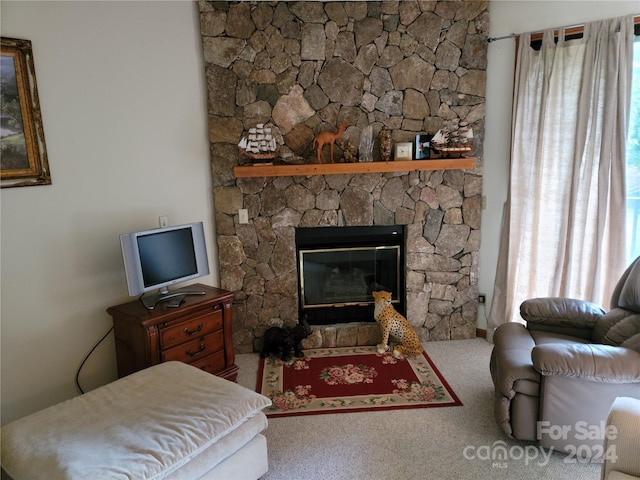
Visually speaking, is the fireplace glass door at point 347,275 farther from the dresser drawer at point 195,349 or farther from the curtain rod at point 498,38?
the curtain rod at point 498,38

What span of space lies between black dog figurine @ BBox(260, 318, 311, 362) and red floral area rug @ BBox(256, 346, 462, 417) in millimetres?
58

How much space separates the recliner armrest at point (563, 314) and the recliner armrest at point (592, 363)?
50cm

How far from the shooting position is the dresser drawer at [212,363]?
2.94 meters

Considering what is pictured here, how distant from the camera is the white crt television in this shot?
2676 mm

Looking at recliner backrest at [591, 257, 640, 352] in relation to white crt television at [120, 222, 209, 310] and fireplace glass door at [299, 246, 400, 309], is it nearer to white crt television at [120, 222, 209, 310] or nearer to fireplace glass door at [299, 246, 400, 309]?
fireplace glass door at [299, 246, 400, 309]

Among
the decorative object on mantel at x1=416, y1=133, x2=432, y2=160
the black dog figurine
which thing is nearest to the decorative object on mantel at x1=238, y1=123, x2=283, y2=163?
the decorative object on mantel at x1=416, y1=133, x2=432, y2=160

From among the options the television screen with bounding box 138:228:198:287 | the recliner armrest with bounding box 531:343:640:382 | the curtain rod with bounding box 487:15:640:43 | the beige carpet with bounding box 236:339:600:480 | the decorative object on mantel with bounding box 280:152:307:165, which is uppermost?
the curtain rod with bounding box 487:15:640:43

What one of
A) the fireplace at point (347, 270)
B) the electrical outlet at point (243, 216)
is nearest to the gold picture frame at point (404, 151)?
the fireplace at point (347, 270)

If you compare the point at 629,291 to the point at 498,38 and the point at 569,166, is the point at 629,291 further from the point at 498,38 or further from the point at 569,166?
the point at 498,38

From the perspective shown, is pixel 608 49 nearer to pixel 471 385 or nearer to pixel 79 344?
pixel 471 385

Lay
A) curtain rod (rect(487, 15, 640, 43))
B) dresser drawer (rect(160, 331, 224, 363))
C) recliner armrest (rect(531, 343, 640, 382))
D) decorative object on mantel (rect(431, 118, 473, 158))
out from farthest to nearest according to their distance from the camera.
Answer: decorative object on mantel (rect(431, 118, 473, 158)) < curtain rod (rect(487, 15, 640, 43)) < dresser drawer (rect(160, 331, 224, 363)) < recliner armrest (rect(531, 343, 640, 382))

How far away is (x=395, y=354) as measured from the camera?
347 cm

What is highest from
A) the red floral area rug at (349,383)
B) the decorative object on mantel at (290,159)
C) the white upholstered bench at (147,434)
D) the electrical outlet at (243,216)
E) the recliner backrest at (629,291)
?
the decorative object on mantel at (290,159)

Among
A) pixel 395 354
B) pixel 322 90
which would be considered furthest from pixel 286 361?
pixel 322 90
